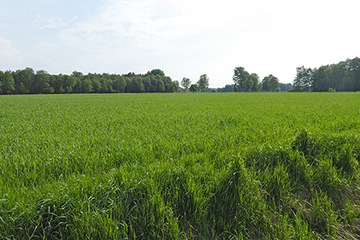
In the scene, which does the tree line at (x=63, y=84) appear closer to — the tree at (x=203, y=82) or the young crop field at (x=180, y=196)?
the tree at (x=203, y=82)

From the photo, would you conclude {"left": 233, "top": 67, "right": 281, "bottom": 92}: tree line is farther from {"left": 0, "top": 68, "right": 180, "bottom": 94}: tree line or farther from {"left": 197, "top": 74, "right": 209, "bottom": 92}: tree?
{"left": 0, "top": 68, "right": 180, "bottom": 94}: tree line

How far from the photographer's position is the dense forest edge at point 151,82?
300ft

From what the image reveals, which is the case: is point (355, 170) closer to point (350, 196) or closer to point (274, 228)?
point (350, 196)

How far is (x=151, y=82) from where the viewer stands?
447ft

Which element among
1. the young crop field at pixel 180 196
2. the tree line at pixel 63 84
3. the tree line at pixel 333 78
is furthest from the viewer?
the tree line at pixel 333 78

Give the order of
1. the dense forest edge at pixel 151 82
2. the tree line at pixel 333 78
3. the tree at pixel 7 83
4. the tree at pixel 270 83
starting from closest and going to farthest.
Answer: the tree at pixel 7 83, the dense forest edge at pixel 151 82, the tree line at pixel 333 78, the tree at pixel 270 83

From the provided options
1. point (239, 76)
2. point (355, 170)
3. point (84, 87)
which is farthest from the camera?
point (239, 76)

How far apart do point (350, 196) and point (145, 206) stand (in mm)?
3729

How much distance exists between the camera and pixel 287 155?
435 cm

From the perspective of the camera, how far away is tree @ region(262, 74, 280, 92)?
491ft

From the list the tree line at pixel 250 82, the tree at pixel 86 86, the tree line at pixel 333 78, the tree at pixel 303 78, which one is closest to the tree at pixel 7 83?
the tree at pixel 86 86

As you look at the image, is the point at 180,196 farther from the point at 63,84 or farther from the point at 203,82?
the point at 203,82

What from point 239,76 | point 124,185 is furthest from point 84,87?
point 124,185

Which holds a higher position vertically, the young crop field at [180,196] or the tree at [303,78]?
the tree at [303,78]
